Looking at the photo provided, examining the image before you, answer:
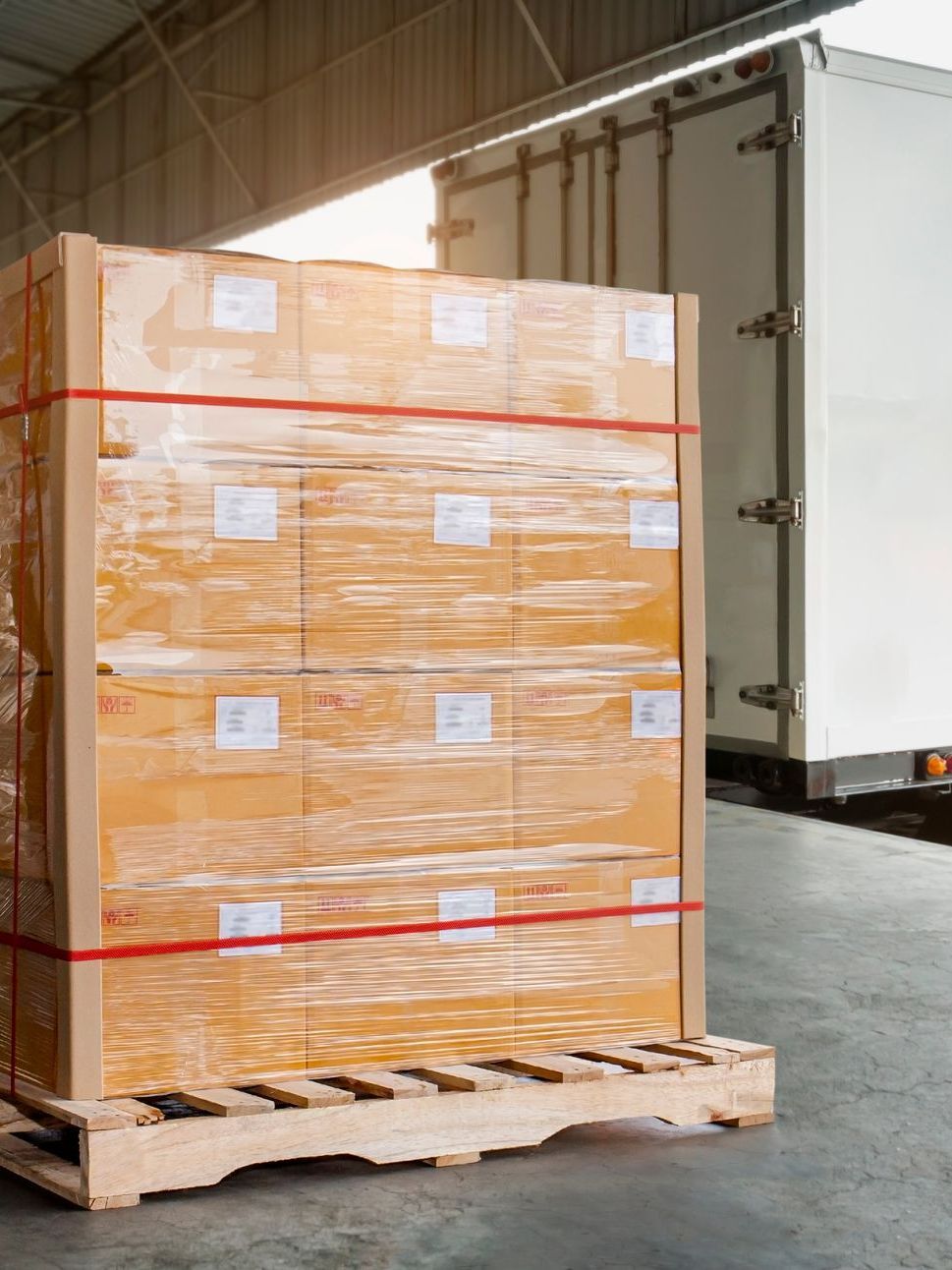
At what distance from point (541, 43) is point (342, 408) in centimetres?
921

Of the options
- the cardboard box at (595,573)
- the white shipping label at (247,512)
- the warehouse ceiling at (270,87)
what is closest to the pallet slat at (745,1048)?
the cardboard box at (595,573)

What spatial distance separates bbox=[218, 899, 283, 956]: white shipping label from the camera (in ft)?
10.4

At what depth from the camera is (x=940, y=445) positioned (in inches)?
244

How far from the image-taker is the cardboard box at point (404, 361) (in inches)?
129

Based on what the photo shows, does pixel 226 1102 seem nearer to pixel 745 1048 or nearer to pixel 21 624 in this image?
pixel 21 624

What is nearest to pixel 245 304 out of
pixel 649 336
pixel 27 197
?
pixel 649 336

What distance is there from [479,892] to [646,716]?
0.56 metres

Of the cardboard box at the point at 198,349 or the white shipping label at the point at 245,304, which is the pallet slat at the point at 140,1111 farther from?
the white shipping label at the point at 245,304

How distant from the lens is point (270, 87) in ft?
51.4

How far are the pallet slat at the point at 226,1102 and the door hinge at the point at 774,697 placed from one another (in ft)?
10.4

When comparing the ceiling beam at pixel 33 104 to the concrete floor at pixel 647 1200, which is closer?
the concrete floor at pixel 647 1200

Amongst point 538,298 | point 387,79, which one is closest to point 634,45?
point 387,79

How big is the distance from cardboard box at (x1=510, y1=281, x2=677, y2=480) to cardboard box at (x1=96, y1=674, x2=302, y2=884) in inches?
31.7

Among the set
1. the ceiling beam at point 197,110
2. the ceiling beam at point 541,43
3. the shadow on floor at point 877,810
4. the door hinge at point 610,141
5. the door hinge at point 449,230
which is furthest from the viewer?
the ceiling beam at point 197,110
